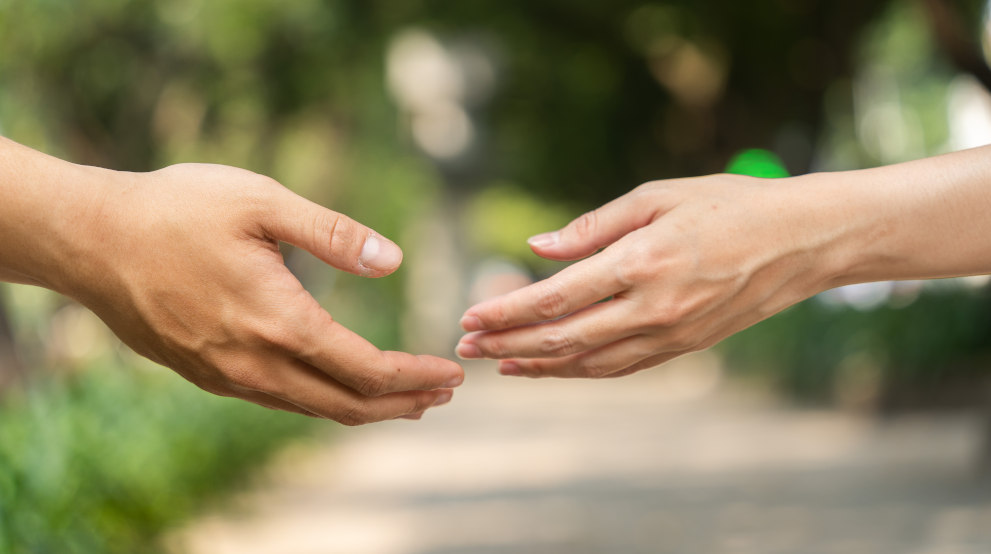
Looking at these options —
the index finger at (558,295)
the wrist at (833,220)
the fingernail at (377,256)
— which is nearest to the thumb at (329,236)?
the fingernail at (377,256)

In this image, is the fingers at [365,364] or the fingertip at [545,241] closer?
the fingers at [365,364]

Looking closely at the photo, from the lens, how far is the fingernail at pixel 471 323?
85.7 inches

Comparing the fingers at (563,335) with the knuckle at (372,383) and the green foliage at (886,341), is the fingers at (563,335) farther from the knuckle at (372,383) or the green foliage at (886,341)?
the green foliage at (886,341)

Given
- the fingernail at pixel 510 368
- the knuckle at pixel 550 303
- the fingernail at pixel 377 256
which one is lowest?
the fingernail at pixel 510 368

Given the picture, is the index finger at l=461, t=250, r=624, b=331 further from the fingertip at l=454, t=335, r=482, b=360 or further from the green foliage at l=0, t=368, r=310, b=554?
the green foliage at l=0, t=368, r=310, b=554

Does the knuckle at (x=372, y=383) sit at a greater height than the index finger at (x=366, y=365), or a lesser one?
lesser

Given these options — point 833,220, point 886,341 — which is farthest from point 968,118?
point 833,220

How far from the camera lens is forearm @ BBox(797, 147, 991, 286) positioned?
2.14 meters

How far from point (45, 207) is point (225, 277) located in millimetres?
393

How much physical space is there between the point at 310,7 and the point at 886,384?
266 inches

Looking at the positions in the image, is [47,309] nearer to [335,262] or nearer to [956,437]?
[956,437]

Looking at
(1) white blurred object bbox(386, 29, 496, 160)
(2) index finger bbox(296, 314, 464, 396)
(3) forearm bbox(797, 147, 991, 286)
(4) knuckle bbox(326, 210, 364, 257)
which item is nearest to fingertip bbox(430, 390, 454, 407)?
(2) index finger bbox(296, 314, 464, 396)

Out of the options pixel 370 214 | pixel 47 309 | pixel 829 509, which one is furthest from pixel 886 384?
pixel 47 309

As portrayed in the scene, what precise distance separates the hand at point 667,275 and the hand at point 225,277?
1.00 ft
